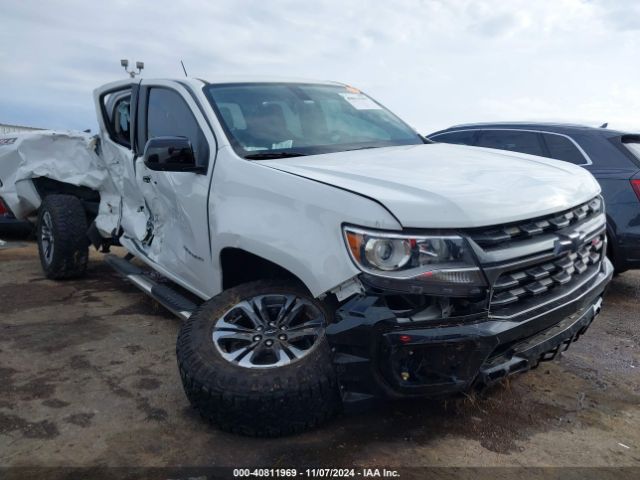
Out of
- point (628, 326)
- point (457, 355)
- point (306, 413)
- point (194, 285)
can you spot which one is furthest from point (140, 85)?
point (628, 326)

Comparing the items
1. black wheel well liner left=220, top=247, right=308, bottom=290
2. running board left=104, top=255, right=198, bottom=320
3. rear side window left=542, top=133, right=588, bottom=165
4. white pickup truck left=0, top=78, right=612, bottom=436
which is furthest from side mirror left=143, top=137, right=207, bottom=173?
rear side window left=542, top=133, right=588, bottom=165

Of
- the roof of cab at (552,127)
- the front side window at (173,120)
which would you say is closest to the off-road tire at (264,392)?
the front side window at (173,120)

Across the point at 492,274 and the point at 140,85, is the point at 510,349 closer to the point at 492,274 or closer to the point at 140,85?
the point at 492,274

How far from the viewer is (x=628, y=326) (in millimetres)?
4559

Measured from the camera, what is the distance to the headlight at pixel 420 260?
2.21m

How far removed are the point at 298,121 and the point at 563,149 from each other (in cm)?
312

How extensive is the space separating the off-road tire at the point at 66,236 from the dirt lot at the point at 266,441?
138cm

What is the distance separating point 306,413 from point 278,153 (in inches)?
55.5

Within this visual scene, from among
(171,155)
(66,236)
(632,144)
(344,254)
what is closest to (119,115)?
(66,236)

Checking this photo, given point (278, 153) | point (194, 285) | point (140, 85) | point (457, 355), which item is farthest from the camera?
point (140, 85)

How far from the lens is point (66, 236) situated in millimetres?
5430

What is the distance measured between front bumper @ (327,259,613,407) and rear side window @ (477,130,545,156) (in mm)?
3800

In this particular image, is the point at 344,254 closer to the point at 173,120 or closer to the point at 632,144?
the point at 173,120

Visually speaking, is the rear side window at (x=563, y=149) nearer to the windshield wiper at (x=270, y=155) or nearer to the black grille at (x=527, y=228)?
the black grille at (x=527, y=228)
